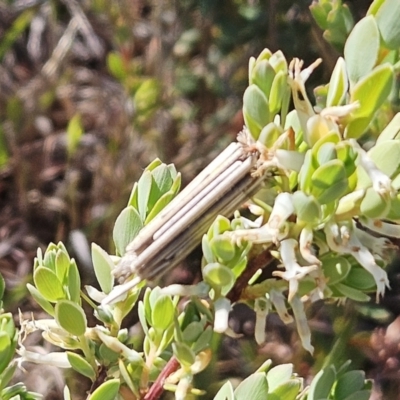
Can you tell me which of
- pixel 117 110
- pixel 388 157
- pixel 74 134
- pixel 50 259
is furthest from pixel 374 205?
pixel 117 110


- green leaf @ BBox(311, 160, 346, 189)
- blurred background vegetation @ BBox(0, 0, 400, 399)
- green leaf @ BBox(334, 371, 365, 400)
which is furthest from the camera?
blurred background vegetation @ BBox(0, 0, 400, 399)

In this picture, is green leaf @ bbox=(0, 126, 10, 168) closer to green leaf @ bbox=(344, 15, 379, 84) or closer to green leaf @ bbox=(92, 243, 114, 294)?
green leaf @ bbox=(92, 243, 114, 294)

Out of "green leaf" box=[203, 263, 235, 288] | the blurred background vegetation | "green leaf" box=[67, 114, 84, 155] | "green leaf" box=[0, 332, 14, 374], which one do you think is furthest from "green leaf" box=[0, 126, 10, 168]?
"green leaf" box=[203, 263, 235, 288]

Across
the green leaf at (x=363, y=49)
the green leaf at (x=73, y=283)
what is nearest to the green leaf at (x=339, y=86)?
the green leaf at (x=363, y=49)

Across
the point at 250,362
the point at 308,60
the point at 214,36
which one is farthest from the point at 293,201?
the point at 214,36

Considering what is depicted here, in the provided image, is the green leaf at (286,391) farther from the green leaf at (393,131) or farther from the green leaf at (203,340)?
the green leaf at (393,131)

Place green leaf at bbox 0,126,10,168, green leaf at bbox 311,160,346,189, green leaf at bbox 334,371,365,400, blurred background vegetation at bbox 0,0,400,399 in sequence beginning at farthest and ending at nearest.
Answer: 1. green leaf at bbox 0,126,10,168
2. blurred background vegetation at bbox 0,0,400,399
3. green leaf at bbox 334,371,365,400
4. green leaf at bbox 311,160,346,189
